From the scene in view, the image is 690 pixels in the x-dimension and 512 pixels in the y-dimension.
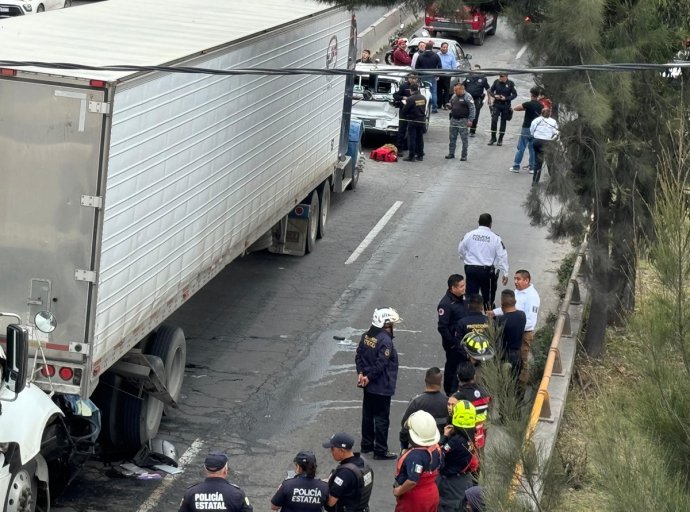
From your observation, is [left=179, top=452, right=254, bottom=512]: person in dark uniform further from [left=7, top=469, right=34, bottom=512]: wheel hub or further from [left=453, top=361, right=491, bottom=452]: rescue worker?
[left=453, top=361, right=491, bottom=452]: rescue worker

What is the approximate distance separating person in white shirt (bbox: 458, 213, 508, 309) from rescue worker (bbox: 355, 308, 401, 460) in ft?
12.5

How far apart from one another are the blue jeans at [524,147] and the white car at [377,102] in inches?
107

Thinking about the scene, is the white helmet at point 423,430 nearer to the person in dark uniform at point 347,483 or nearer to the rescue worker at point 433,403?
the person in dark uniform at point 347,483

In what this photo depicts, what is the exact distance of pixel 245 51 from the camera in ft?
47.4

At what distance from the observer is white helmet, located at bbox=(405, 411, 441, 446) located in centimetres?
974

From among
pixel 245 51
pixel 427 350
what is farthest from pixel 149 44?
pixel 427 350

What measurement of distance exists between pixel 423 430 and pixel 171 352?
3.90 m

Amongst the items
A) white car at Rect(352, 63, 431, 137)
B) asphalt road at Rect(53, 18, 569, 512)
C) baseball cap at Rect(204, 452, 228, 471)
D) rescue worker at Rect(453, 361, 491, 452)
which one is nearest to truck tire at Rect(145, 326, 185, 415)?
asphalt road at Rect(53, 18, 569, 512)

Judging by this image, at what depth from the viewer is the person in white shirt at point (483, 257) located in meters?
16.1

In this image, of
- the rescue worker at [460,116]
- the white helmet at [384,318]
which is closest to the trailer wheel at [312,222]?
the rescue worker at [460,116]

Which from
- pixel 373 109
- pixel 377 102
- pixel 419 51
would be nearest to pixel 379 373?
pixel 373 109

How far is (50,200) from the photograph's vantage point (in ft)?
33.8

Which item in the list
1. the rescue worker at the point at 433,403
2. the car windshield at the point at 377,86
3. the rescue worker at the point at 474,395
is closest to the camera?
the rescue worker at the point at 474,395

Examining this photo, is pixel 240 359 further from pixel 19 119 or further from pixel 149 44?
pixel 19 119
